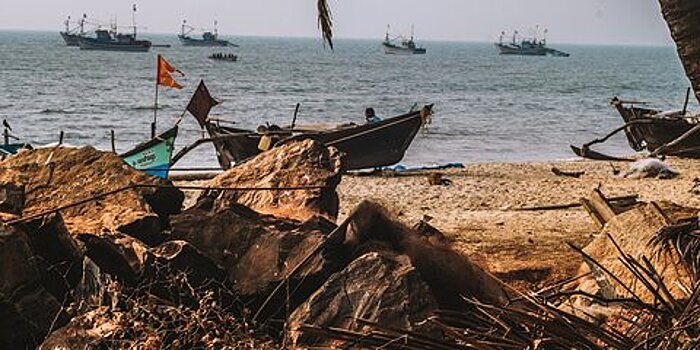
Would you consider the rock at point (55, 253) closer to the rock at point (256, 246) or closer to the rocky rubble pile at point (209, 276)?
the rocky rubble pile at point (209, 276)

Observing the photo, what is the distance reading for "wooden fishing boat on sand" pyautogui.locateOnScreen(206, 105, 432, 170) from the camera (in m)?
17.7

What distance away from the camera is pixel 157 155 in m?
16.0

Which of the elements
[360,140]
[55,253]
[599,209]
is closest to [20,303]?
[55,253]

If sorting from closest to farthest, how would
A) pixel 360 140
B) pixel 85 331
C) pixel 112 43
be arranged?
1. pixel 85 331
2. pixel 360 140
3. pixel 112 43

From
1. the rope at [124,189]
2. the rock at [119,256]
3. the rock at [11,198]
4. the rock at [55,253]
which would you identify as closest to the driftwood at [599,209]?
the rope at [124,189]

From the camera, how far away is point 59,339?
4441 mm

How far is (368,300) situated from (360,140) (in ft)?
45.3

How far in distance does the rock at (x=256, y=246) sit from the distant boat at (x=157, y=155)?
10194 millimetres

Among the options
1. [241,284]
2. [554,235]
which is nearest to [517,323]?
[241,284]

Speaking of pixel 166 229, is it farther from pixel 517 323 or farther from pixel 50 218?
pixel 517 323

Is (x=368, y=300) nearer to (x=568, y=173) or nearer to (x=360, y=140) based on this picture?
(x=360, y=140)

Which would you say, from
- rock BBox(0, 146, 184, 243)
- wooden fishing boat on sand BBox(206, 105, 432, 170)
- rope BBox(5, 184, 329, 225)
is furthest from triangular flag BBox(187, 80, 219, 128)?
rope BBox(5, 184, 329, 225)

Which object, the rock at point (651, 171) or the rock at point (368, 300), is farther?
the rock at point (651, 171)

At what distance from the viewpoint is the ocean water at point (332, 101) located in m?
31.7
